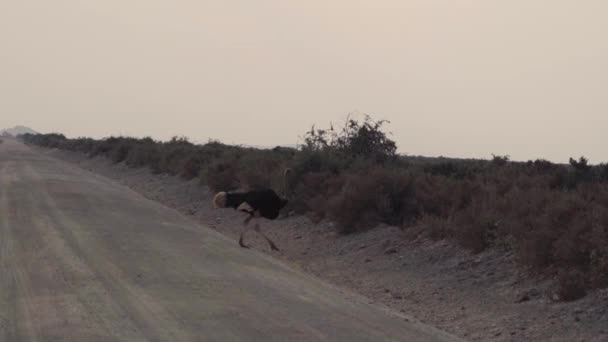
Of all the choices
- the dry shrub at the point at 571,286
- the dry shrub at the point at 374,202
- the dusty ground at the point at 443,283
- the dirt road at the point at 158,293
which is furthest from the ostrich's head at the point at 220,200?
the dry shrub at the point at 571,286

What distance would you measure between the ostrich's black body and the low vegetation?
310cm

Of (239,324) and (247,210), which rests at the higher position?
(247,210)

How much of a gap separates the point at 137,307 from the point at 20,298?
159 centimetres

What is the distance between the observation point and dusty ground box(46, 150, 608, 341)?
9.73 metres

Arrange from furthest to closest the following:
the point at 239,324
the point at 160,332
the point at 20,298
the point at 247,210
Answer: the point at 247,210 < the point at 20,298 < the point at 239,324 < the point at 160,332

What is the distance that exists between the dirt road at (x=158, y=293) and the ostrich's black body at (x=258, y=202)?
0.89 m

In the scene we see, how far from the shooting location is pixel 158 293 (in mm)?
9359

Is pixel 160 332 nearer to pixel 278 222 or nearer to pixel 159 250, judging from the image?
pixel 159 250

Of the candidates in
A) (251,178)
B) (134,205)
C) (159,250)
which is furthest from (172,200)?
(159,250)

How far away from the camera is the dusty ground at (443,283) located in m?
9.73

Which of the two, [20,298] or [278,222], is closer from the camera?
[20,298]

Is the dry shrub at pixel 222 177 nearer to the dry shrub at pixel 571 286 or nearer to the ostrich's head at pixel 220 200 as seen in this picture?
the ostrich's head at pixel 220 200

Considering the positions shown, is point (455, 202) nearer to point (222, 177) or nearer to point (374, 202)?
point (374, 202)

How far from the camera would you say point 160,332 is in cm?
745
